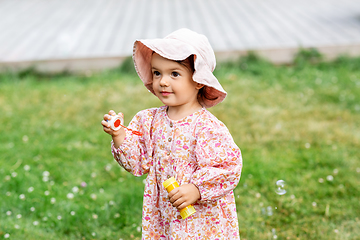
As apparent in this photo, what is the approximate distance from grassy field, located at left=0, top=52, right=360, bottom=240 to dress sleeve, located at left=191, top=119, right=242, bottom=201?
1007 millimetres

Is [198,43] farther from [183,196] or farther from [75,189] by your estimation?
[75,189]

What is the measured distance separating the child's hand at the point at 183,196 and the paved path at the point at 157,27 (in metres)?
4.63

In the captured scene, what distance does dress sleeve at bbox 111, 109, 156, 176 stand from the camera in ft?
7.17

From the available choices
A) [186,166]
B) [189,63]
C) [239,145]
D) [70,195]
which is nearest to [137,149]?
[186,166]

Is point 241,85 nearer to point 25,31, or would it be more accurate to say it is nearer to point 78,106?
point 78,106

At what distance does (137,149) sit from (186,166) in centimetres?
29

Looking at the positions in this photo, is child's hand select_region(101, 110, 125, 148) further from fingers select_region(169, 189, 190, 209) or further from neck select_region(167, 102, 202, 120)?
fingers select_region(169, 189, 190, 209)

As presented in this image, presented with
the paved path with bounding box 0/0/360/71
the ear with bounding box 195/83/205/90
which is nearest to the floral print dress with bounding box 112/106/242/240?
the ear with bounding box 195/83/205/90

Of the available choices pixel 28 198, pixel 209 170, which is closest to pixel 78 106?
pixel 28 198

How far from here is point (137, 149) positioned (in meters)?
2.23

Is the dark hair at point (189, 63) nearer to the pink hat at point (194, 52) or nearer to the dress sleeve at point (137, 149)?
the pink hat at point (194, 52)

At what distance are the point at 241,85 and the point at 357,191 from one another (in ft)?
8.27

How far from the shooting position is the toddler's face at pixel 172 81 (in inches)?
80.0

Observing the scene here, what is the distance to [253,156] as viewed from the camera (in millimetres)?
4176
